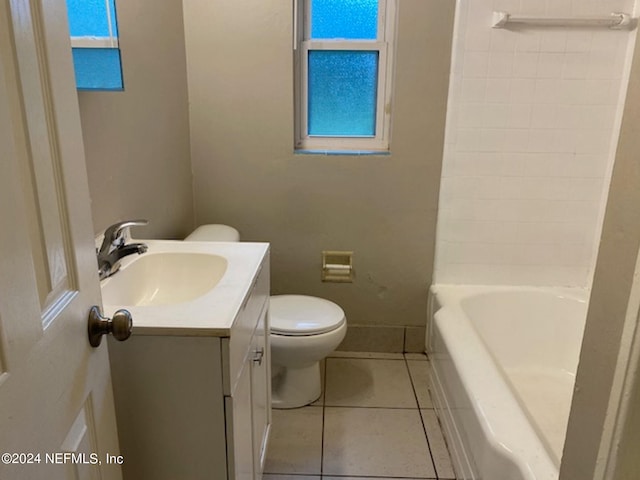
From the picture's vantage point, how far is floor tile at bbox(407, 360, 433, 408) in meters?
2.29

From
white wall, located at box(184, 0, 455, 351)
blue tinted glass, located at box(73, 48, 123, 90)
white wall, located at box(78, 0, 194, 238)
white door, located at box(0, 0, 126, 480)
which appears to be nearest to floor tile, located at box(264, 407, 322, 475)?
white wall, located at box(184, 0, 455, 351)

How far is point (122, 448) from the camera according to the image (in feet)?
3.66

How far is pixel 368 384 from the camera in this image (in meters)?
2.41

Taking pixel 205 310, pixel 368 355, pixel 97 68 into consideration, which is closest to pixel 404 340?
pixel 368 355

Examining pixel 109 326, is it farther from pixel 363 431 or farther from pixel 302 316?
pixel 363 431

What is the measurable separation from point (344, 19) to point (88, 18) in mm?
1308

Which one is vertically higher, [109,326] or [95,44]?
[95,44]

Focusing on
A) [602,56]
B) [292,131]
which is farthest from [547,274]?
[292,131]

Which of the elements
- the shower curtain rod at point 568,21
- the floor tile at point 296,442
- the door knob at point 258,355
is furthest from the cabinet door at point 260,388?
the shower curtain rod at point 568,21

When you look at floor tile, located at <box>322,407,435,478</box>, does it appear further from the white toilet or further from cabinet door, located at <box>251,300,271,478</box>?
Answer: cabinet door, located at <box>251,300,271,478</box>

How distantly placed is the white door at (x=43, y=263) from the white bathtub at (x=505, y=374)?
1.03m

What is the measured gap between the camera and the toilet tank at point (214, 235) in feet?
6.95

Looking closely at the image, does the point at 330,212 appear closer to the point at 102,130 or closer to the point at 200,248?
the point at 200,248

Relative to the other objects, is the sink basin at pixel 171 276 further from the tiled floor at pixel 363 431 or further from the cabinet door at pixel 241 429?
the tiled floor at pixel 363 431
